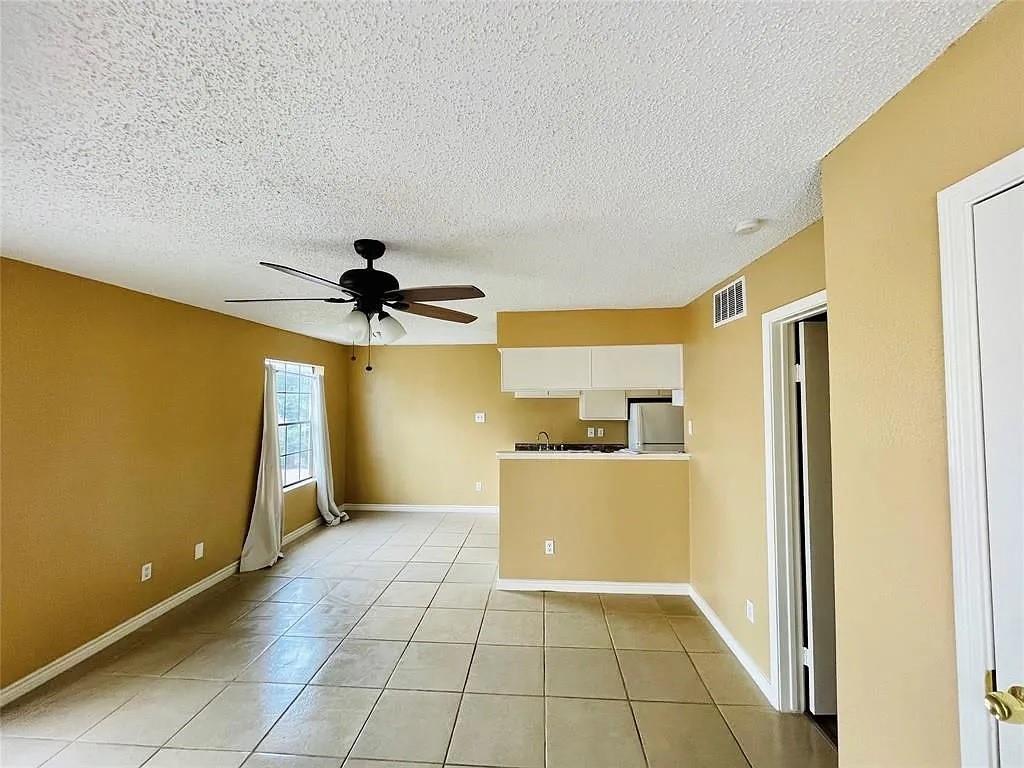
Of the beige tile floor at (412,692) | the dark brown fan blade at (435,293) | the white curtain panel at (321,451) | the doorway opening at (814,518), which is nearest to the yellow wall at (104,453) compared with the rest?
the beige tile floor at (412,692)

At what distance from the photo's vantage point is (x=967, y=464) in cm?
96

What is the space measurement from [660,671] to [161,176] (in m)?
3.38

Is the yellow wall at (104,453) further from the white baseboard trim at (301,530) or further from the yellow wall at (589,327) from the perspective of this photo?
the yellow wall at (589,327)

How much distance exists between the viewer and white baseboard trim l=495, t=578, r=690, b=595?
376 centimetres

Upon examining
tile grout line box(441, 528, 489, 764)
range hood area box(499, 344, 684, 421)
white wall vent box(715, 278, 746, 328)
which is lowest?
tile grout line box(441, 528, 489, 764)

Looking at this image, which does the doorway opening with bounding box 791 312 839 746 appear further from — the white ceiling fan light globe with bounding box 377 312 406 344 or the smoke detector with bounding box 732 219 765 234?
the white ceiling fan light globe with bounding box 377 312 406 344

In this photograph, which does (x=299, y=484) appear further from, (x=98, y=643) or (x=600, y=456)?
(x=600, y=456)

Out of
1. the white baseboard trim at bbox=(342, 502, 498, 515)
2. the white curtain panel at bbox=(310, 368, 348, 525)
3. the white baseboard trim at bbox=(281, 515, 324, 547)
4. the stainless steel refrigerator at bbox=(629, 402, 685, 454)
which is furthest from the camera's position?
the white baseboard trim at bbox=(342, 502, 498, 515)

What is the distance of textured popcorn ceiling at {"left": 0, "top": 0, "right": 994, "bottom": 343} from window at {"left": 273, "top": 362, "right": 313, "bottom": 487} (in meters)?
3.15

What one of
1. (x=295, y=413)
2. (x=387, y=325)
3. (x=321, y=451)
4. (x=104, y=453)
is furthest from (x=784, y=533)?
(x=295, y=413)

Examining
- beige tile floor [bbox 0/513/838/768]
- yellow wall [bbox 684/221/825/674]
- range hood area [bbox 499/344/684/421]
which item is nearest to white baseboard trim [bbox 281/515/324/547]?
beige tile floor [bbox 0/513/838/768]

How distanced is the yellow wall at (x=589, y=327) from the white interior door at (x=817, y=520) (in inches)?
64.0

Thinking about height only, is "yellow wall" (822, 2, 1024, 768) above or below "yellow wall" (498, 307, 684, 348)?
below

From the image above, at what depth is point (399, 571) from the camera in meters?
4.25
